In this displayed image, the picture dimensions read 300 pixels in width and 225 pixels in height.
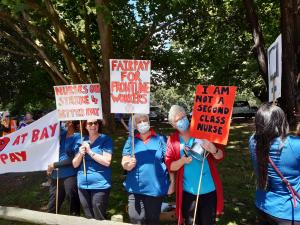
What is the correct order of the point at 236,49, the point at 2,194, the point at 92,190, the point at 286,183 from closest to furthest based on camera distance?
the point at 286,183 < the point at 92,190 < the point at 2,194 < the point at 236,49

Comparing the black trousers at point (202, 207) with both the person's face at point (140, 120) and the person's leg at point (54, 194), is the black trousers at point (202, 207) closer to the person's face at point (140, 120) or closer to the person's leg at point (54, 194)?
the person's face at point (140, 120)

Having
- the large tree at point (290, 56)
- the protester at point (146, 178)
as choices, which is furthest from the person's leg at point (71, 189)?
the large tree at point (290, 56)

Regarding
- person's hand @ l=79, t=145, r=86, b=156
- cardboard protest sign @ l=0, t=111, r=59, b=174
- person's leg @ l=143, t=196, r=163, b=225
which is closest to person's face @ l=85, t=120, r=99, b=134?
person's hand @ l=79, t=145, r=86, b=156

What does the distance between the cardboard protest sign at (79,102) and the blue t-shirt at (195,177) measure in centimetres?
150

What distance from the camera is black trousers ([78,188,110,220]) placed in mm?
5168

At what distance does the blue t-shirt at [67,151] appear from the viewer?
5.70m

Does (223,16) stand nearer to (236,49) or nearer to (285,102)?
(285,102)

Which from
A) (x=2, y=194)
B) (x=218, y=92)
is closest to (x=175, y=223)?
(x=218, y=92)

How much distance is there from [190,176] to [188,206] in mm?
346

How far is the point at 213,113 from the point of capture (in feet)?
14.6

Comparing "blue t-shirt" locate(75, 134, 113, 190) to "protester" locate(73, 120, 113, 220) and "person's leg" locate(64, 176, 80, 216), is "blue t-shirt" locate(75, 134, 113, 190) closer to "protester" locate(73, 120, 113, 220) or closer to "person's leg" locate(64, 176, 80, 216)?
"protester" locate(73, 120, 113, 220)

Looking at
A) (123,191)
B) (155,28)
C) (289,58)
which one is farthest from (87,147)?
(155,28)

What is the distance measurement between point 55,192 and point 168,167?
2.36m

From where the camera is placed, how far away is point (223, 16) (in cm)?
1509
